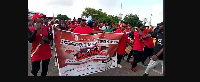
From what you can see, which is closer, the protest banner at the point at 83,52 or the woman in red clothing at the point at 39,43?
the woman in red clothing at the point at 39,43

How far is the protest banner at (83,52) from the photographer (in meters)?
4.64

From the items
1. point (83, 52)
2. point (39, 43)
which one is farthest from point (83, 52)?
point (39, 43)

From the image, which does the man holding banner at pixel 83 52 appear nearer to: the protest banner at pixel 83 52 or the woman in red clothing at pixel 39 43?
the protest banner at pixel 83 52

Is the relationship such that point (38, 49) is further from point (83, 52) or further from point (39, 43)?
point (83, 52)

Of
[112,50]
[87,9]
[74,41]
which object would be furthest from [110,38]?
[87,9]

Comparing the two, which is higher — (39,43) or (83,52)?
(39,43)

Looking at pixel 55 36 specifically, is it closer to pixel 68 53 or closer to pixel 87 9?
pixel 68 53

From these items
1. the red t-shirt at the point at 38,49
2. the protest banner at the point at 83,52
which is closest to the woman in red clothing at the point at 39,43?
the red t-shirt at the point at 38,49

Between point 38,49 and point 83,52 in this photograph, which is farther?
point 83,52

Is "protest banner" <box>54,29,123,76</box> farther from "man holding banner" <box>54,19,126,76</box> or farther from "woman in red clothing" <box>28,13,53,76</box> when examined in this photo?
"woman in red clothing" <box>28,13,53,76</box>

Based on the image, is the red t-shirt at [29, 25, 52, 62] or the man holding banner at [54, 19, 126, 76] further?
the man holding banner at [54, 19, 126, 76]

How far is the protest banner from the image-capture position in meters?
4.64

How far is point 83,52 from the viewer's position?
485 cm

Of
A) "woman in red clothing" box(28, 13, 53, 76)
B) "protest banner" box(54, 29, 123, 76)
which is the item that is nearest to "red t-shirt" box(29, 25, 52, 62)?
"woman in red clothing" box(28, 13, 53, 76)
